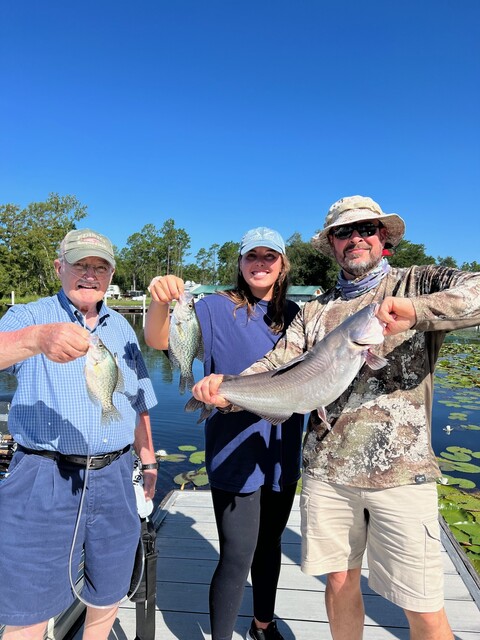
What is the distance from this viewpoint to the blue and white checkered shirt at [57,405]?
259 cm

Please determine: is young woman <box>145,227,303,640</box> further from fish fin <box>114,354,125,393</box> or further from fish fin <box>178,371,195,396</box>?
fish fin <box>114,354,125,393</box>

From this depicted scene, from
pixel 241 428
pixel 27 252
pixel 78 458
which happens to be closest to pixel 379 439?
pixel 241 428

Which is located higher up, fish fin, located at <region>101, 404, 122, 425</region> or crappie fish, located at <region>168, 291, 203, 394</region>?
crappie fish, located at <region>168, 291, 203, 394</region>

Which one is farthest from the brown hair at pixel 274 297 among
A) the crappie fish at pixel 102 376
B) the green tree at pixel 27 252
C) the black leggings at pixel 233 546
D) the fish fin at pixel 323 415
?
the green tree at pixel 27 252

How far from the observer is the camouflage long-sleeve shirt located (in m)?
2.77

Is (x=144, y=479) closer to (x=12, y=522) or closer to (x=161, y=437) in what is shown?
(x=12, y=522)

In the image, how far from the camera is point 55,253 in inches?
1777

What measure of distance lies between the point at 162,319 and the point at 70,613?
7.86ft

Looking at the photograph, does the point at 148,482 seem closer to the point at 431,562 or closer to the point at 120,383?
the point at 120,383

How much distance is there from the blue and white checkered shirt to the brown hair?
3.29ft

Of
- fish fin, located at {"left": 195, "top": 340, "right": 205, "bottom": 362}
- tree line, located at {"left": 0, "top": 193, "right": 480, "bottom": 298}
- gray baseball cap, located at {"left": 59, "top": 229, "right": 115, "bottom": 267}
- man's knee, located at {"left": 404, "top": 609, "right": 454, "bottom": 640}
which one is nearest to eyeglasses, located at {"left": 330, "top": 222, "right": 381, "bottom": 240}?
fish fin, located at {"left": 195, "top": 340, "right": 205, "bottom": 362}

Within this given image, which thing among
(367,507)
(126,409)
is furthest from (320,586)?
(126,409)

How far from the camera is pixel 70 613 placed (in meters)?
3.46

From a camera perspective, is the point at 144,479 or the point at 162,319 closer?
the point at 162,319
